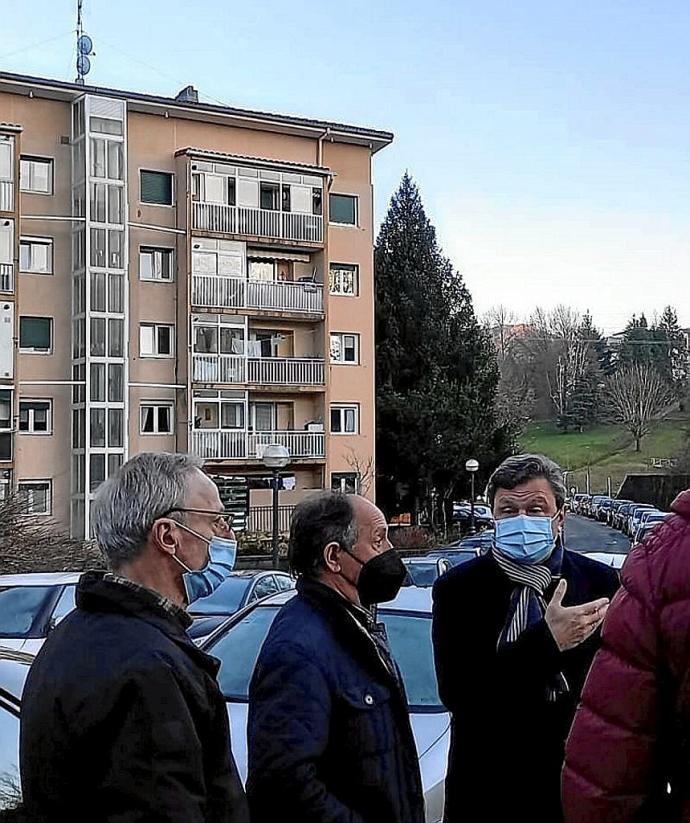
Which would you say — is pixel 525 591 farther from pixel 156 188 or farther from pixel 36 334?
pixel 156 188

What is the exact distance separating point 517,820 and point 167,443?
116 feet

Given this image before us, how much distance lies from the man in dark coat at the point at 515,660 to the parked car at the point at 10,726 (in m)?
1.49

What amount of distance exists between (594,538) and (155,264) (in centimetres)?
2415

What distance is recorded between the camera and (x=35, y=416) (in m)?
36.4

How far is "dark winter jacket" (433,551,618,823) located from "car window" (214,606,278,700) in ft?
6.10

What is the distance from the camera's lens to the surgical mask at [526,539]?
4047 millimetres

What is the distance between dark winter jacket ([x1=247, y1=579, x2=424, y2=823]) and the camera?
3.27 m

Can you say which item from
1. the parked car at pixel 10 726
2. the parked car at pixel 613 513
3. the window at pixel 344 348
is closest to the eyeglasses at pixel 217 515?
the parked car at pixel 10 726

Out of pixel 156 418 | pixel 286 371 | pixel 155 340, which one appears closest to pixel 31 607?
pixel 156 418

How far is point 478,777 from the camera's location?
3.79 meters

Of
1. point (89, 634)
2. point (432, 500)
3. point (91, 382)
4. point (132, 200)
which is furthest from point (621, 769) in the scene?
point (432, 500)

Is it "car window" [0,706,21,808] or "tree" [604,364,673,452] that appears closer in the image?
"car window" [0,706,21,808]

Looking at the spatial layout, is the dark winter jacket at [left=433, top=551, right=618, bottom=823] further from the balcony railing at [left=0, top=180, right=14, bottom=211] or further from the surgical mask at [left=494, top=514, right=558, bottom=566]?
the balcony railing at [left=0, top=180, right=14, bottom=211]

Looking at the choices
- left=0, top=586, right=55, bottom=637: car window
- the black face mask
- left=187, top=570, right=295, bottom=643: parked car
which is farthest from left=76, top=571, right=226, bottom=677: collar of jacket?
left=0, top=586, right=55, bottom=637: car window
